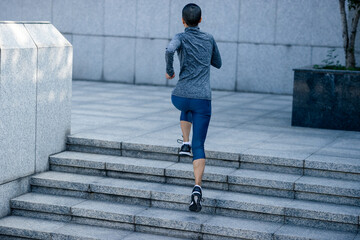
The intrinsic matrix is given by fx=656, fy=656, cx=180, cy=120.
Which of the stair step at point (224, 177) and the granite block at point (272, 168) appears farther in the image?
the granite block at point (272, 168)

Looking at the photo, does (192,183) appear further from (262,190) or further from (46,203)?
(46,203)

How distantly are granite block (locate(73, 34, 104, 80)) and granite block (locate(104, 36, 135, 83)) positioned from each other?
18 cm

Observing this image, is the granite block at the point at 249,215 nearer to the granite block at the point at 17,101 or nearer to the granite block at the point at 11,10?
the granite block at the point at 17,101

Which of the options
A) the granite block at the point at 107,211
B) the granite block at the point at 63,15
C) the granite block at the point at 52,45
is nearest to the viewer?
the granite block at the point at 107,211

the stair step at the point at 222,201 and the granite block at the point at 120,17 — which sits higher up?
the granite block at the point at 120,17

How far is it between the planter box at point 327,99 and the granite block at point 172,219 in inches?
148

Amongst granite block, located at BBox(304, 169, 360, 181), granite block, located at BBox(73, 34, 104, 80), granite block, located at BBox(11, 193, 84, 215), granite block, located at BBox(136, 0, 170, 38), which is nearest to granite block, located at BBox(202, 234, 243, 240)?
granite block, located at BBox(304, 169, 360, 181)

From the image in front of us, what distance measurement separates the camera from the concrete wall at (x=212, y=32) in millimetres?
14148

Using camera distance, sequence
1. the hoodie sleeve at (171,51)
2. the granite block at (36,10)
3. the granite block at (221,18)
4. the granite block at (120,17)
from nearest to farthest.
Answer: the hoodie sleeve at (171,51) → the granite block at (221,18) → the granite block at (120,17) → the granite block at (36,10)

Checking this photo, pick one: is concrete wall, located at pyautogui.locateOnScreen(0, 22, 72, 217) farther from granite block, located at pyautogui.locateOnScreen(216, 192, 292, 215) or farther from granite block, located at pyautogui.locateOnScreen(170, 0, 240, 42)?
granite block, located at pyautogui.locateOnScreen(170, 0, 240, 42)

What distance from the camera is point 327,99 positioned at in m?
10.3

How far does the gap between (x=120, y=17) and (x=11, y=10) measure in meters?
3.02

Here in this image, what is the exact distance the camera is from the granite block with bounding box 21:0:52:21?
53.5ft

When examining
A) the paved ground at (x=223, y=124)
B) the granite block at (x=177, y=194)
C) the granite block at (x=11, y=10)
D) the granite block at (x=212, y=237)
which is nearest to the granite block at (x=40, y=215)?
the granite block at (x=177, y=194)
